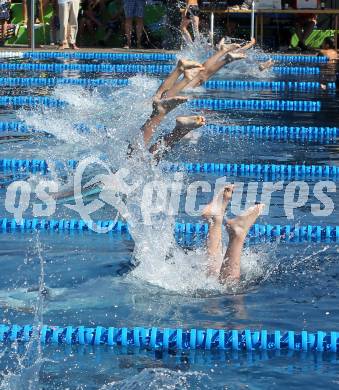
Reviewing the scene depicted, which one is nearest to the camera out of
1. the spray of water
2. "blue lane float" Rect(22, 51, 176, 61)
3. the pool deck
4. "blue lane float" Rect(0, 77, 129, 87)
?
the spray of water

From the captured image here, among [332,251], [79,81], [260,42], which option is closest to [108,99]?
[79,81]

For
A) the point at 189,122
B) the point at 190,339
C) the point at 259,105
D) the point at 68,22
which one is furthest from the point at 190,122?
the point at 68,22

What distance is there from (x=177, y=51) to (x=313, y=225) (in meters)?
9.71

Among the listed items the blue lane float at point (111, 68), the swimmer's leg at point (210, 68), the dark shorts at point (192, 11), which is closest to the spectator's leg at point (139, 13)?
the dark shorts at point (192, 11)

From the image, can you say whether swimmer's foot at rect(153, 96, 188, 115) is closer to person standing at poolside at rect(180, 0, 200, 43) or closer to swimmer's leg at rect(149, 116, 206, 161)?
swimmer's leg at rect(149, 116, 206, 161)

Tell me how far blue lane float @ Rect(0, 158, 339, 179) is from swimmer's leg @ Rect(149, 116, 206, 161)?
1505mm

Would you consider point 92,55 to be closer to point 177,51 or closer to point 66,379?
point 177,51

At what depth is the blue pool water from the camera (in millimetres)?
4363

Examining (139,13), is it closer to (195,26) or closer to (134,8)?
(134,8)

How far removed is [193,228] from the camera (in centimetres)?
661

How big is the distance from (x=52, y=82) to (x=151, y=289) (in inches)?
310

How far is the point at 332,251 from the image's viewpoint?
6.24 meters

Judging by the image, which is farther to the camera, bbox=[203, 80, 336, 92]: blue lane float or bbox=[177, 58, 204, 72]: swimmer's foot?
bbox=[203, 80, 336, 92]: blue lane float

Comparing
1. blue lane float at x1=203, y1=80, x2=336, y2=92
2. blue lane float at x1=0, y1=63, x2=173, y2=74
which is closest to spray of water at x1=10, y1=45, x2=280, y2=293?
blue lane float at x1=203, y1=80, x2=336, y2=92
